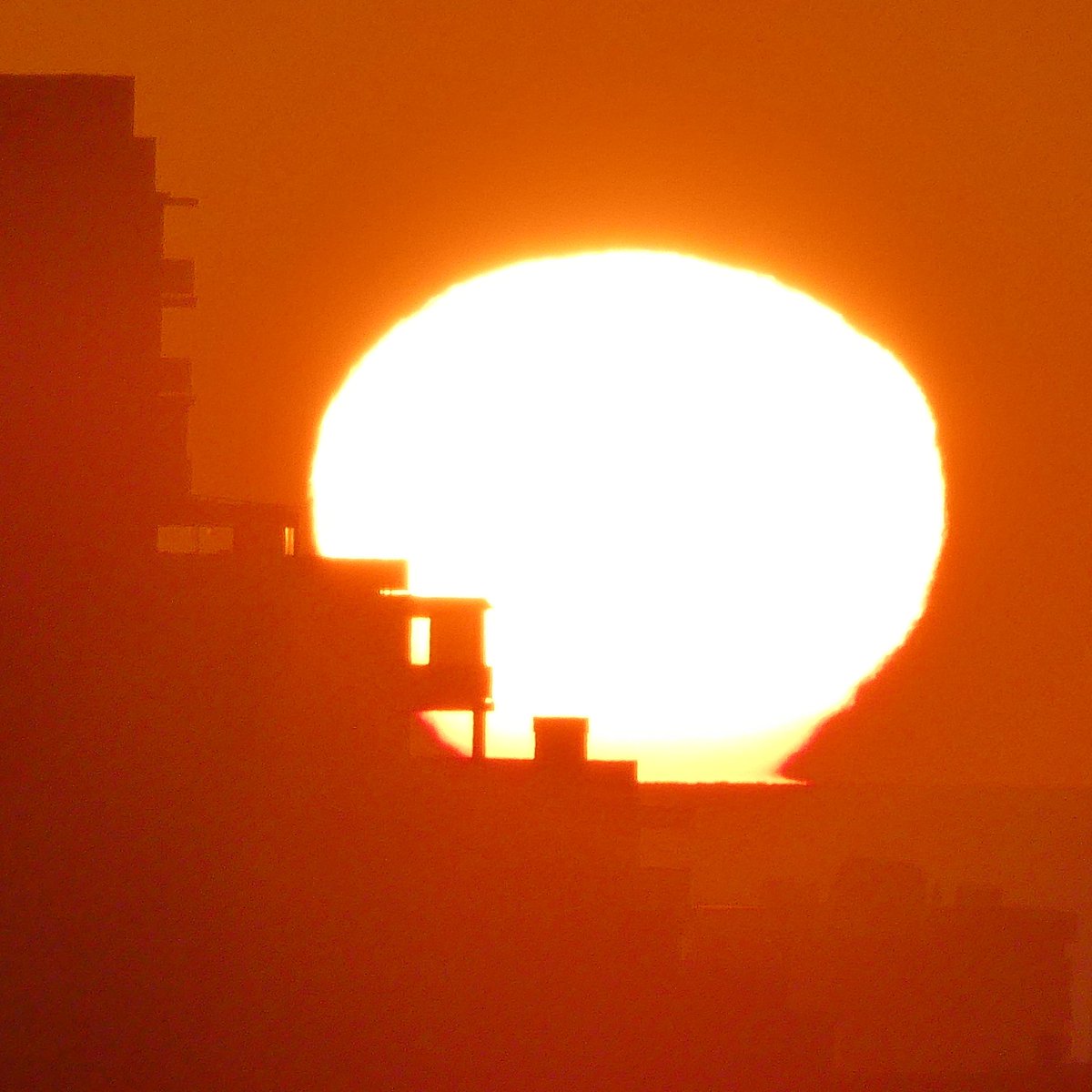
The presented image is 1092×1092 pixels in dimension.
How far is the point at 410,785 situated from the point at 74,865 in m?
6.75

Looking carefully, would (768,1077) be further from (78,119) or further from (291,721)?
(78,119)

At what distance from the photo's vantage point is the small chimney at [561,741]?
46.3 m

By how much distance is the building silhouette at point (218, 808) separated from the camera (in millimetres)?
35188

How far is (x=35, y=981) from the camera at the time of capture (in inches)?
1359

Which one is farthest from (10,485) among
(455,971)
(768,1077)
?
(768,1077)

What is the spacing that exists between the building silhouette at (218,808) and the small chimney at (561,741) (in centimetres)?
117

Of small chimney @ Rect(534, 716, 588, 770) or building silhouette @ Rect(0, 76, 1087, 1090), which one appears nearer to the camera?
building silhouette @ Rect(0, 76, 1087, 1090)

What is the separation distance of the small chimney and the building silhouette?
1.17 metres

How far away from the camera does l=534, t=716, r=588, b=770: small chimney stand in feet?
152

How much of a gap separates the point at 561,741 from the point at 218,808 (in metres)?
11.1

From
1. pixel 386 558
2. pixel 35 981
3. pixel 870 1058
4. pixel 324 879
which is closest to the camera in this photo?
pixel 35 981

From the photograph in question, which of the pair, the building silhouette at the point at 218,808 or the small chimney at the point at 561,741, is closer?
the building silhouette at the point at 218,808

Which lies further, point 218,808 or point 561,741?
point 561,741

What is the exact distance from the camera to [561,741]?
46.9 metres
